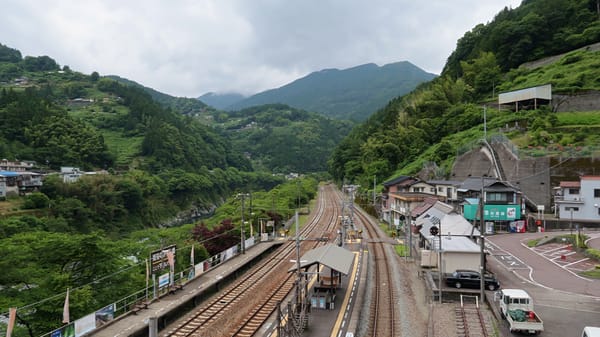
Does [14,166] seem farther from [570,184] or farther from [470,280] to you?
[570,184]

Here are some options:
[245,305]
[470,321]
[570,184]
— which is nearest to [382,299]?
[470,321]

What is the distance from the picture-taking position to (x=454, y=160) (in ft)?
166

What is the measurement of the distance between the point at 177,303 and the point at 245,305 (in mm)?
3175

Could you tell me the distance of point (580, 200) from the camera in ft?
102

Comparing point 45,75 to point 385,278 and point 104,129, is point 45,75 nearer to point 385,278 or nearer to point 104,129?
point 104,129

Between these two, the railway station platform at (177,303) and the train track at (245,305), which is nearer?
the railway station platform at (177,303)

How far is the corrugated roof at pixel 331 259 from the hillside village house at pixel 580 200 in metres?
23.2

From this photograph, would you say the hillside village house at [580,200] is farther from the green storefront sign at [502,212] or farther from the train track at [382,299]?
the train track at [382,299]

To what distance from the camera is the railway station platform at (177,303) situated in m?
14.6

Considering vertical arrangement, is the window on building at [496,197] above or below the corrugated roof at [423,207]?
above

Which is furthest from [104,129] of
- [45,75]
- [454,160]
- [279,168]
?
[454,160]

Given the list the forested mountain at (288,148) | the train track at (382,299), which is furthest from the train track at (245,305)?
the forested mountain at (288,148)

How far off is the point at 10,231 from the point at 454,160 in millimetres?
51275

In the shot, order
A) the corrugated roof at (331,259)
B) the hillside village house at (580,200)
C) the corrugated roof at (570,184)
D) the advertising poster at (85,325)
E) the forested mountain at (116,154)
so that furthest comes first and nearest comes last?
the forested mountain at (116,154) < the corrugated roof at (570,184) < the hillside village house at (580,200) < the corrugated roof at (331,259) < the advertising poster at (85,325)
